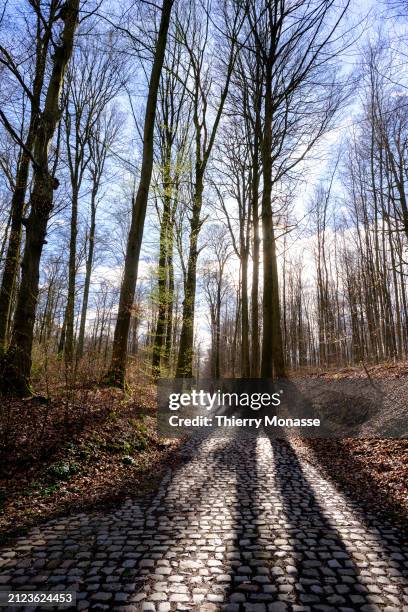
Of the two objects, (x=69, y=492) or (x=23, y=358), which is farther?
(x=23, y=358)

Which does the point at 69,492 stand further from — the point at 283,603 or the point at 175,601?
the point at 283,603

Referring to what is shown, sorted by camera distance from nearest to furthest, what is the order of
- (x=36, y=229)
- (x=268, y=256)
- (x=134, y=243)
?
(x=36, y=229) < (x=134, y=243) < (x=268, y=256)

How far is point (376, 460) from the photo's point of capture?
6078 mm

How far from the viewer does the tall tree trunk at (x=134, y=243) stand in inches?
369

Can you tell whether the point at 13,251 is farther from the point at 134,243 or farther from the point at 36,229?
the point at 134,243

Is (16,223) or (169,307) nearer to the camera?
(16,223)

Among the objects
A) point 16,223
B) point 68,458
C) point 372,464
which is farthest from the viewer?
point 16,223

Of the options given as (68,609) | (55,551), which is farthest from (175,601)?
(55,551)

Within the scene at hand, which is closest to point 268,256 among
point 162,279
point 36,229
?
point 162,279

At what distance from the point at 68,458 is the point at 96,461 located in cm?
50

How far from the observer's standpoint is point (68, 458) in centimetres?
531

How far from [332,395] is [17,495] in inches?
384

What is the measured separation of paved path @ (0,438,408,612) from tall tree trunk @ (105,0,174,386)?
16.8ft

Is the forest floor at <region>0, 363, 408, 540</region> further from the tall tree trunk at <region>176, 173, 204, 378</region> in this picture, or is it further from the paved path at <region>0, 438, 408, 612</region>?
the tall tree trunk at <region>176, 173, 204, 378</region>
